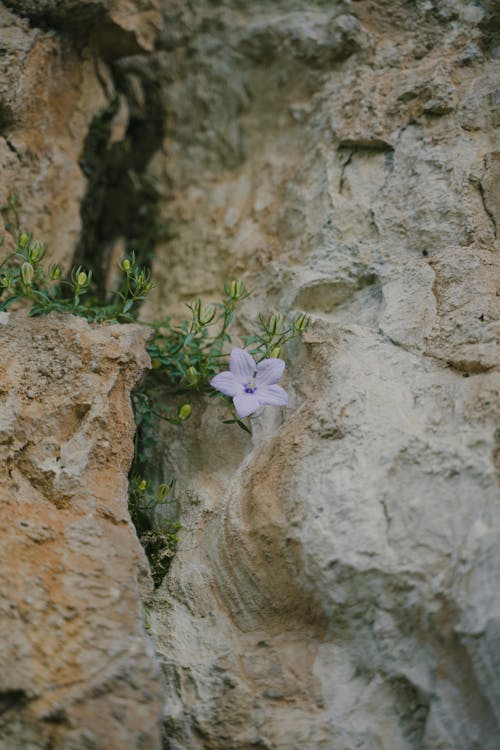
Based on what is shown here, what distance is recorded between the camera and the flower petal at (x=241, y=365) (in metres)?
2.43

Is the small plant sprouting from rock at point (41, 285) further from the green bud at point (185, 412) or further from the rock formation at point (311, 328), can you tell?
the green bud at point (185, 412)

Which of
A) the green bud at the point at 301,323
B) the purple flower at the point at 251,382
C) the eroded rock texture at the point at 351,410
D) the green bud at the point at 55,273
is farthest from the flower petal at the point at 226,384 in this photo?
the green bud at the point at 55,273

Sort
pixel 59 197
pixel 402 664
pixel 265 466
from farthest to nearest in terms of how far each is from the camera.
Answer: pixel 59 197, pixel 265 466, pixel 402 664

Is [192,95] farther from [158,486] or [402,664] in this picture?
[402,664]

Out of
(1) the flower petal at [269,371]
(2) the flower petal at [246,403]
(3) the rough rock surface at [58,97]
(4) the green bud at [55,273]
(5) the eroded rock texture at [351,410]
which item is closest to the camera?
(5) the eroded rock texture at [351,410]

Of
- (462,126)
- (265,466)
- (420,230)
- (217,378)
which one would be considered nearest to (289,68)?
(462,126)

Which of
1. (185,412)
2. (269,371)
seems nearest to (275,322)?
(269,371)

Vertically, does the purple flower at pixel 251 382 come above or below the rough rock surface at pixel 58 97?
below

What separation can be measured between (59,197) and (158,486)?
1400mm

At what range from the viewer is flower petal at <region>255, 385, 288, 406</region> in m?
2.34

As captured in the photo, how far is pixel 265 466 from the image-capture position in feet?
7.50

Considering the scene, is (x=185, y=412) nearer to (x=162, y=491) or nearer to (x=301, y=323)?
(x=162, y=491)

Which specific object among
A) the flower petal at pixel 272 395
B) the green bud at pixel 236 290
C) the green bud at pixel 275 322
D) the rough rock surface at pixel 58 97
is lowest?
the flower petal at pixel 272 395

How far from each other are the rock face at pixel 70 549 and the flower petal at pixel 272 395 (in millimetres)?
444
